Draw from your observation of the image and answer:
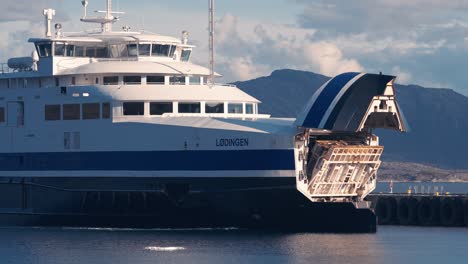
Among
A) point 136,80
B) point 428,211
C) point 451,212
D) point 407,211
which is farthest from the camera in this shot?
point 407,211

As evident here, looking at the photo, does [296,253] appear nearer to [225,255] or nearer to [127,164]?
[225,255]

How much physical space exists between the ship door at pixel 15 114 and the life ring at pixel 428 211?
1882cm

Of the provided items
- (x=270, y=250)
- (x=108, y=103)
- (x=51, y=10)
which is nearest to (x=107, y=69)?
(x=108, y=103)

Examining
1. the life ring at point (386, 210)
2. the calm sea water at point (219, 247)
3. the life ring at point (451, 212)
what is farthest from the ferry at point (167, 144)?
the life ring at point (386, 210)

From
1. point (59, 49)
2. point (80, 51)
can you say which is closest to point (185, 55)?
point (80, 51)

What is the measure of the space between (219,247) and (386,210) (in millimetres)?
15740

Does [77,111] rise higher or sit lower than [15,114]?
higher

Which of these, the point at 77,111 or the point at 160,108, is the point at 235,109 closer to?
the point at 160,108

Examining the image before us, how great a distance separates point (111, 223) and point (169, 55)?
8.77 metres

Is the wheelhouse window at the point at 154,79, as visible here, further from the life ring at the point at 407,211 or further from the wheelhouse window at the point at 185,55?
the life ring at the point at 407,211

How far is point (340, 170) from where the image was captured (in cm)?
5738

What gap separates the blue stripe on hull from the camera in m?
55.3

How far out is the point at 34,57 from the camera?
64062mm

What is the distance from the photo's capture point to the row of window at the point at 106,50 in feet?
205
